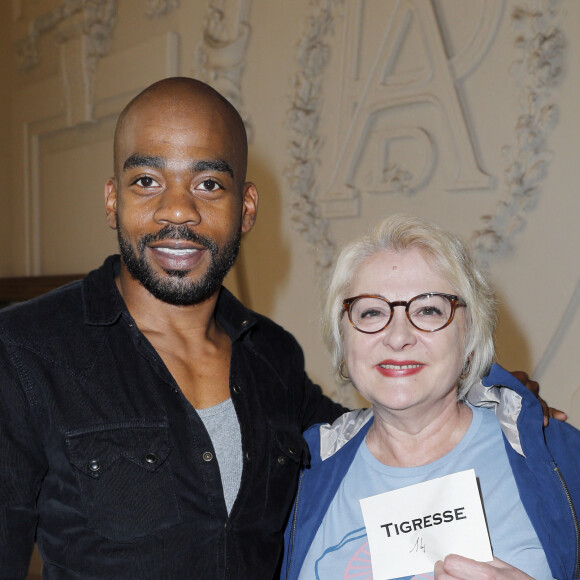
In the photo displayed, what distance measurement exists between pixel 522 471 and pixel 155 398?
0.74m

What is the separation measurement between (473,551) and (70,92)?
13.5 feet

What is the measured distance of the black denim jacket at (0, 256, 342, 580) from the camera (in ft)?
4.71

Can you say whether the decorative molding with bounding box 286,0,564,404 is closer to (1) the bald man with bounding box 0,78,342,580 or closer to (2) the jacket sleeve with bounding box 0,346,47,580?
(1) the bald man with bounding box 0,78,342,580

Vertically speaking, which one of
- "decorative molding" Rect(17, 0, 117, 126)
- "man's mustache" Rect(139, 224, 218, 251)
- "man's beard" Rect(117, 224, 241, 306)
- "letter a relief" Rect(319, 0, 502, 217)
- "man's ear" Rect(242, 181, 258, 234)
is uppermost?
"decorative molding" Rect(17, 0, 117, 126)

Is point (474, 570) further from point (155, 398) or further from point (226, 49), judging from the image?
point (226, 49)

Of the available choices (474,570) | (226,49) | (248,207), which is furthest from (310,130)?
(474,570)

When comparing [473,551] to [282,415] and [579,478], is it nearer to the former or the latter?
[579,478]

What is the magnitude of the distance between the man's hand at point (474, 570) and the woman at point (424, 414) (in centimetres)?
10

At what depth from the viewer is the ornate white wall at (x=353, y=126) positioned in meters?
2.66

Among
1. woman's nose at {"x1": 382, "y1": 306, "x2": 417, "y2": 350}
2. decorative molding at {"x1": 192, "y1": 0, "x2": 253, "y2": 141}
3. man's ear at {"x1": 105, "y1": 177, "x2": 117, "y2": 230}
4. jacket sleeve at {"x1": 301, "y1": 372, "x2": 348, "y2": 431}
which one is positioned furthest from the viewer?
decorative molding at {"x1": 192, "y1": 0, "x2": 253, "y2": 141}

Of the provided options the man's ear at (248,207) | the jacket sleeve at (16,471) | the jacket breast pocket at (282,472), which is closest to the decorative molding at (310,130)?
the man's ear at (248,207)

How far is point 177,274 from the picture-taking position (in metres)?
1.62

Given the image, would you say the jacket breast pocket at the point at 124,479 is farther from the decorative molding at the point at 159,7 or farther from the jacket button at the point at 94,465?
the decorative molding at the point at 159,7

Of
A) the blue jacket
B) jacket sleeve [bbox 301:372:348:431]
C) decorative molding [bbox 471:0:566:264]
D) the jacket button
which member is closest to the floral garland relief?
decorative molding [bbox 471:0:566:264]
